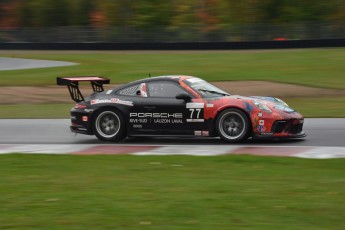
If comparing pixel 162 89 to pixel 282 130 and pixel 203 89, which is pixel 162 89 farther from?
pixel 282 130

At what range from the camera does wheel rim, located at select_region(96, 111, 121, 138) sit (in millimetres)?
14453

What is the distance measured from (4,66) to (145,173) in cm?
3215

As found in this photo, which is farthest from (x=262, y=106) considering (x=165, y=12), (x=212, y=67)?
(x=165, y=12)

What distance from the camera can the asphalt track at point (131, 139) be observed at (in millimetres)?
13812

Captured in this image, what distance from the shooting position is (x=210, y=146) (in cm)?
1338

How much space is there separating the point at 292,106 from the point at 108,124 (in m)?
8.04

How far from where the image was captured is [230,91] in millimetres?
25734

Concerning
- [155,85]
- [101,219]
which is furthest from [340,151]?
[101,219]

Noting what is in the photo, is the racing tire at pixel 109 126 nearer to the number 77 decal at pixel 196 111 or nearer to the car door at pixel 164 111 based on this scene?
the car door at pixel 164 111

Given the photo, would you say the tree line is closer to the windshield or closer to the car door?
the windshield

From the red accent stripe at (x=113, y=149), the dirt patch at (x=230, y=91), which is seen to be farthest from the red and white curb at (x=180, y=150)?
the dirt patch at (x=230, y=91)

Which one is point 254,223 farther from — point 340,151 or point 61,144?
point 61,144

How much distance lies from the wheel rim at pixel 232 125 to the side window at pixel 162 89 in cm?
113

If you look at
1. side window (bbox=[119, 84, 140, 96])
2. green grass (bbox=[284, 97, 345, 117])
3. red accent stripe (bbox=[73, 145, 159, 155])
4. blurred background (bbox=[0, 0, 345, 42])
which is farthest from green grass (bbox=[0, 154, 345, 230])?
blurred background (bbox=[0, 0, 345, 42])
